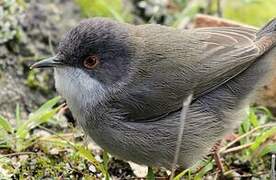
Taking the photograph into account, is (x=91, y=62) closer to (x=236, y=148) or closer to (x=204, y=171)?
(x=204, y=171)

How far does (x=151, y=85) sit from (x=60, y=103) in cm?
160

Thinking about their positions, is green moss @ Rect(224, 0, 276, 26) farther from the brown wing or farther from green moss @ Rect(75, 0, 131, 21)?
the brown wing

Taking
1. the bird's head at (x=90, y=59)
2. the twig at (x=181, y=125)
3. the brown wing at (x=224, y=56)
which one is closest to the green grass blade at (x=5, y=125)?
the bird's head at (x=90, y=59)

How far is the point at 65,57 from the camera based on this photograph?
16.2 ft

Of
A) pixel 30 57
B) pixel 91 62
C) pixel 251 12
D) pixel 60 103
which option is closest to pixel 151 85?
pixel 91 62

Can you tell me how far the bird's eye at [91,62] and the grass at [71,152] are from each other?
61 cm

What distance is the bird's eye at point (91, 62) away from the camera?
4.96 metres

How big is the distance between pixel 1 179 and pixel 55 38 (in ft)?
8.19

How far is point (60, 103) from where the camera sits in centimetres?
639

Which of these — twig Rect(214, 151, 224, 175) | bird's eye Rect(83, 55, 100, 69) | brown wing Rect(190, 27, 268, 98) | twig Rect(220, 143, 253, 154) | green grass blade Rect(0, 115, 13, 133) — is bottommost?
twig Rect(214, 151, 224, 175)

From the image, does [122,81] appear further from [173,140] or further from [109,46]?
[173,140]

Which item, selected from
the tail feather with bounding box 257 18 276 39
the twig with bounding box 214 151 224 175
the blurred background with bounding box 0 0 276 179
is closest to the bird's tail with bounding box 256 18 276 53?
the tail feather with bounding box 257 18 276 39

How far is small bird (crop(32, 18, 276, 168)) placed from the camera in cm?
496

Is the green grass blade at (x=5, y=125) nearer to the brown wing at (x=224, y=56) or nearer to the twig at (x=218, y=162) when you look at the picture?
the brown wing at (x=224, y=56)
